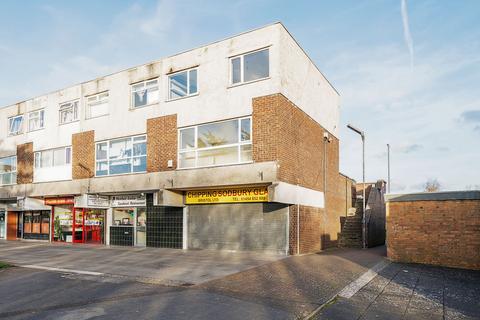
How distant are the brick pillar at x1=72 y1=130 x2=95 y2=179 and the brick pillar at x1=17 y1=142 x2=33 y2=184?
15.0ft

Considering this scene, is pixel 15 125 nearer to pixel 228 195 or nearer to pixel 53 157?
pixel 53 157

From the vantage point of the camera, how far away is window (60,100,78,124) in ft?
75.4

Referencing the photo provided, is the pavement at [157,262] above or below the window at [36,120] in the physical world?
below

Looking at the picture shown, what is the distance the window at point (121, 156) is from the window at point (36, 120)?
6.14 meters

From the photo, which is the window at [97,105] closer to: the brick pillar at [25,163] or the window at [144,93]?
the window at [144,93]

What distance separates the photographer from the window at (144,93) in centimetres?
1934

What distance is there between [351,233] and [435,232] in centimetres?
804

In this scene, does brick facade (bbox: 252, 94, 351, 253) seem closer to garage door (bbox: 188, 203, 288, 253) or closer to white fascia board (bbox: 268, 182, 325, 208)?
white fascia board (bbox: 268, 182, 325, 208)

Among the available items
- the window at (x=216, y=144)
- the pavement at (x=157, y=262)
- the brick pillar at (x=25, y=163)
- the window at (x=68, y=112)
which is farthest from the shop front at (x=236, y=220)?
the brick pillar at (x=25, y=163)

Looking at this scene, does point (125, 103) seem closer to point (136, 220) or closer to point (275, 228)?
point (136, 220)

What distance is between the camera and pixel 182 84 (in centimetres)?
1841

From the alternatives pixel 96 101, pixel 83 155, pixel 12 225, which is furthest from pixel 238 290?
pixel 12 225

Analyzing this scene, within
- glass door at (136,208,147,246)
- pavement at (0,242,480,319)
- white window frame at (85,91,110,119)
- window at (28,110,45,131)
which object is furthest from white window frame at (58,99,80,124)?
pavement at (0,242,480,319)

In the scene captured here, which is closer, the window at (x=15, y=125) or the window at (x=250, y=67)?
the window at (x=250, y=67)
